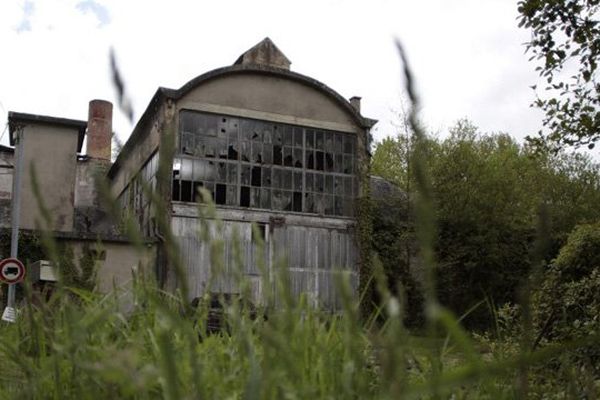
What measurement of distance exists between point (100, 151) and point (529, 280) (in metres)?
34.6

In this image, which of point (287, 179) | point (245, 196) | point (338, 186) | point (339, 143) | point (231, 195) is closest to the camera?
point (231, 195)

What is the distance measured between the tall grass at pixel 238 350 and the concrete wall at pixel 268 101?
20622 millimetres

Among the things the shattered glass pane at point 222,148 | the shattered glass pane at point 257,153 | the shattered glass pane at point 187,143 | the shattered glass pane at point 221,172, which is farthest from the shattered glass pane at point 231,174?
the shattered glass pane at point 187,143

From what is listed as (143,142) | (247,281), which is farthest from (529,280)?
(143,142)

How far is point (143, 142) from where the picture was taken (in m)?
25.2

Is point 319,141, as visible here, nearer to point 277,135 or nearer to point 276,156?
point 277,135

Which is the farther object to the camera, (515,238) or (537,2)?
(515,238)

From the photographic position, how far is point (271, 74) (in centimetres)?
2341

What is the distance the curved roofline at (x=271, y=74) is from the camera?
2222 cm

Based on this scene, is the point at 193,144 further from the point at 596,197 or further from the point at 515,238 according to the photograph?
the point at 596,197

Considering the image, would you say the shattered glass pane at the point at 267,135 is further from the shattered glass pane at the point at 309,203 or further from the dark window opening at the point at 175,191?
the dark window opening at the point at 175,191

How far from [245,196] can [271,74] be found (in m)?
4.20

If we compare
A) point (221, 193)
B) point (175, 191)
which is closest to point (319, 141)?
point (221, 193)

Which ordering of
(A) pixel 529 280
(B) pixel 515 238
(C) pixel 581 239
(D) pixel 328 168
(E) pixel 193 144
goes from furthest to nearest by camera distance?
(B) pixel 515 238, (D) pixel 328 168, (E) pixel 193 144, (C) pixel 581 239, (A) pixel 529 280
